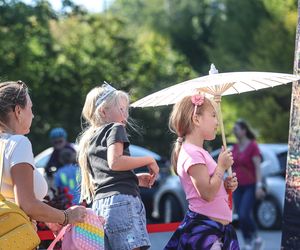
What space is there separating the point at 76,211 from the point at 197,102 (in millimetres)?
1067

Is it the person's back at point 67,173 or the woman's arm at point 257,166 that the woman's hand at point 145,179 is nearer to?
the person's back at point 67,173

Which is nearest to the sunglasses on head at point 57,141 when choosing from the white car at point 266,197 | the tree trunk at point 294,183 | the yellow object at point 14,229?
the white car at point 266,197

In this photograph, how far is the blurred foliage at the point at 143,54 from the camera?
16.5 meters

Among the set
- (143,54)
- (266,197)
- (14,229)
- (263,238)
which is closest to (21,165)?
(14,229)

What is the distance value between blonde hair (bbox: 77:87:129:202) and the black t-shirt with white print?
77mm

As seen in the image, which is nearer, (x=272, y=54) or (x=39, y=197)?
(x=39, y=197)

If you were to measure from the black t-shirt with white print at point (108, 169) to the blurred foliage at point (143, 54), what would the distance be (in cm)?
105

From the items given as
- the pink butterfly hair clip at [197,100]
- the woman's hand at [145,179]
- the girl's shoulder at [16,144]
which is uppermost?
the pink butterfly hair clip at [197,100]

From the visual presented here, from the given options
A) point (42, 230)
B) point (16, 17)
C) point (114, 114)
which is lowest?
point (42, 230)

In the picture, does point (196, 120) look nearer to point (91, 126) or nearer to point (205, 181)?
point (205, 181)

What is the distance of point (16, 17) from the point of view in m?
14.5

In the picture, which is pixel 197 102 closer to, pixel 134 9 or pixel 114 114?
pixel 114 114

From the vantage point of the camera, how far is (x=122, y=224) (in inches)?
213

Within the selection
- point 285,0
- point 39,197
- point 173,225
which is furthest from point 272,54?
point 39,197
